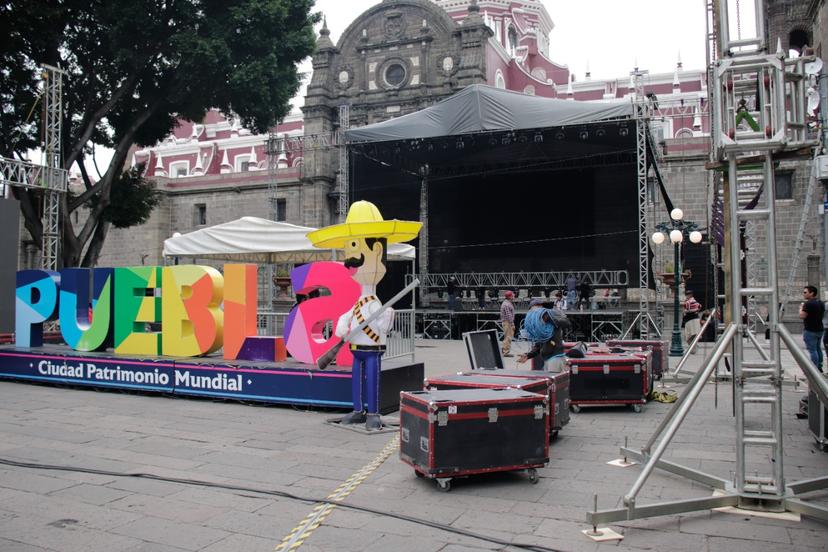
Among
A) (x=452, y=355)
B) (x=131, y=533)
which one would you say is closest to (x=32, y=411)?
(x=131, y=533)

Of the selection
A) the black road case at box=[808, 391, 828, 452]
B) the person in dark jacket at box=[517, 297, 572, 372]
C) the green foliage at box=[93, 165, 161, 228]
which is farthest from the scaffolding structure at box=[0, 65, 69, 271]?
the black road case at box=[808, 391, 828, 452]

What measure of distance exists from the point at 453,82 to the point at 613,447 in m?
29.8

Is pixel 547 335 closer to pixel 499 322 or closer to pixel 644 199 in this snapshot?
pixel 644 199

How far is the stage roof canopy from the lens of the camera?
20.4 meters

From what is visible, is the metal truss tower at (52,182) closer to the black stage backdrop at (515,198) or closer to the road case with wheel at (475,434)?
the black stage backdrop at (515,198)

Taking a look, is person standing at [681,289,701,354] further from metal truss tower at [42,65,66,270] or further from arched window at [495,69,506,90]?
arched window at [495,69,506,90]

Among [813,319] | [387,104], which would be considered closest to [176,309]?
[813,319]

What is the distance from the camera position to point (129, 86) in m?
22.1

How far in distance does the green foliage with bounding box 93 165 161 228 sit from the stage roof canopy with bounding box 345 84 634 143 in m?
9.53

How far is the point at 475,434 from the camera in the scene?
592 centimetres

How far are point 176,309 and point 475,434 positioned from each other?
7.25 metres

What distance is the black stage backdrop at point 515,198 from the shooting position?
83.0ft

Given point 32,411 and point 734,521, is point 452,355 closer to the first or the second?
point 32,411

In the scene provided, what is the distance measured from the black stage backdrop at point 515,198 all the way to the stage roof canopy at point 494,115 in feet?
3.71
